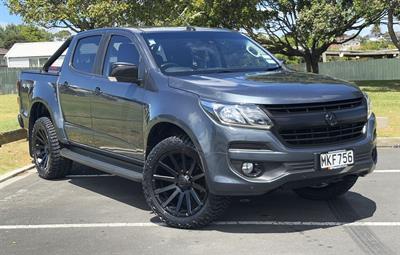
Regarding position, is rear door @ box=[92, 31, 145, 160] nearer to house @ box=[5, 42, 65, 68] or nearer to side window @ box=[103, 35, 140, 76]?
side window @ box=[103, 35, 140, 76]

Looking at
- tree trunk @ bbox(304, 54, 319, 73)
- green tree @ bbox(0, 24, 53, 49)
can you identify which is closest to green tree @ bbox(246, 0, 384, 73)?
tree trunk @ bbox(304, 54, 319, 73)

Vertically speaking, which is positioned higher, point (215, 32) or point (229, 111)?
point (215, 32)

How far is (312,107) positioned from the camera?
523 cm

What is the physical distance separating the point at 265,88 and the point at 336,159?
34.1 inches

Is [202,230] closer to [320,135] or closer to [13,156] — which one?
[320,135]

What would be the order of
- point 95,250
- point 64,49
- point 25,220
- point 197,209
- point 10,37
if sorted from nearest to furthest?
point 95,250 < point 197,209 < point 25,220 < point 64,49 < point 10,37

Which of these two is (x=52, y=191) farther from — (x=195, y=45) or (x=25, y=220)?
(x=195, y=45)

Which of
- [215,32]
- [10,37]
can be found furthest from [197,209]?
[10,37]

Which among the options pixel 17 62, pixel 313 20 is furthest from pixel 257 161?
pixel 17 62

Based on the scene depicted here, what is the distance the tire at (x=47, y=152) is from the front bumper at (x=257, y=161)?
324cm

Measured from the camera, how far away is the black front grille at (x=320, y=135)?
16.9ft

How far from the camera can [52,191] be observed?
746 centimetres

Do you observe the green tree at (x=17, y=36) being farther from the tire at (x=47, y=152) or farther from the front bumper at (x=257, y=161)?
the front bumper at (x=257, y=161)

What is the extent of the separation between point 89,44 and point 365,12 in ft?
71.9
